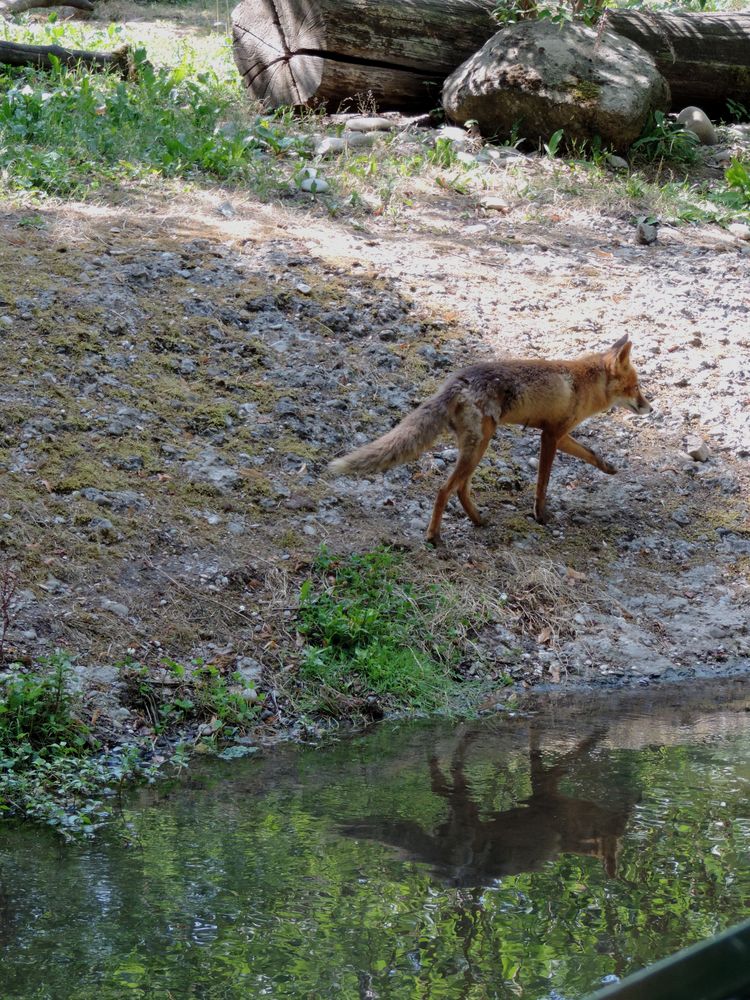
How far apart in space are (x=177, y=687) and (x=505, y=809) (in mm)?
2226

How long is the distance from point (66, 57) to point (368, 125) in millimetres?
4347

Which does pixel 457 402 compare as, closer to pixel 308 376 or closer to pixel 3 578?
pixel 308 376

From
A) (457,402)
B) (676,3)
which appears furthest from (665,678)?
(676,3)

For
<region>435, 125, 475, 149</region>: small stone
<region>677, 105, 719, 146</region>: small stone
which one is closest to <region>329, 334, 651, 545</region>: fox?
<region>435, 125, 475, 149</region>: small stone

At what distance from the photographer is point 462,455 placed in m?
8.12

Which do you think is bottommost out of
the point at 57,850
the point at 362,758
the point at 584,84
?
the point at 362,758

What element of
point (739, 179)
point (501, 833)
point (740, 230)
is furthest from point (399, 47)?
point (501, 833)

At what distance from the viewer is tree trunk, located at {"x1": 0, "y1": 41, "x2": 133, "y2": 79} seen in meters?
14.5

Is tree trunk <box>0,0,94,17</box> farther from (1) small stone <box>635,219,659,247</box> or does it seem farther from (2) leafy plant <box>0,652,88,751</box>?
(2) leafy plant <box>0,652,88,751</box>

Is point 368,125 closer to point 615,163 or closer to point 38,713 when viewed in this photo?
point 615,163

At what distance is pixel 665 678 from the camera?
298 inches

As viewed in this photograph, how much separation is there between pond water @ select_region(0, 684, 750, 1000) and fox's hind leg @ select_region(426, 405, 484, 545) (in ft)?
7.04

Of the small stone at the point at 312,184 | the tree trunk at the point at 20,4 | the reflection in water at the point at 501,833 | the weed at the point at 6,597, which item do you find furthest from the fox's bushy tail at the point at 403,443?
the tree trunk at the point at 20,4

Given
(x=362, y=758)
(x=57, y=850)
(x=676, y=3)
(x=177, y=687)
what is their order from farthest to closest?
(x=676, y=3)
(x=177, y=687)
(x=362, y=758)
(x=57, y=850)
